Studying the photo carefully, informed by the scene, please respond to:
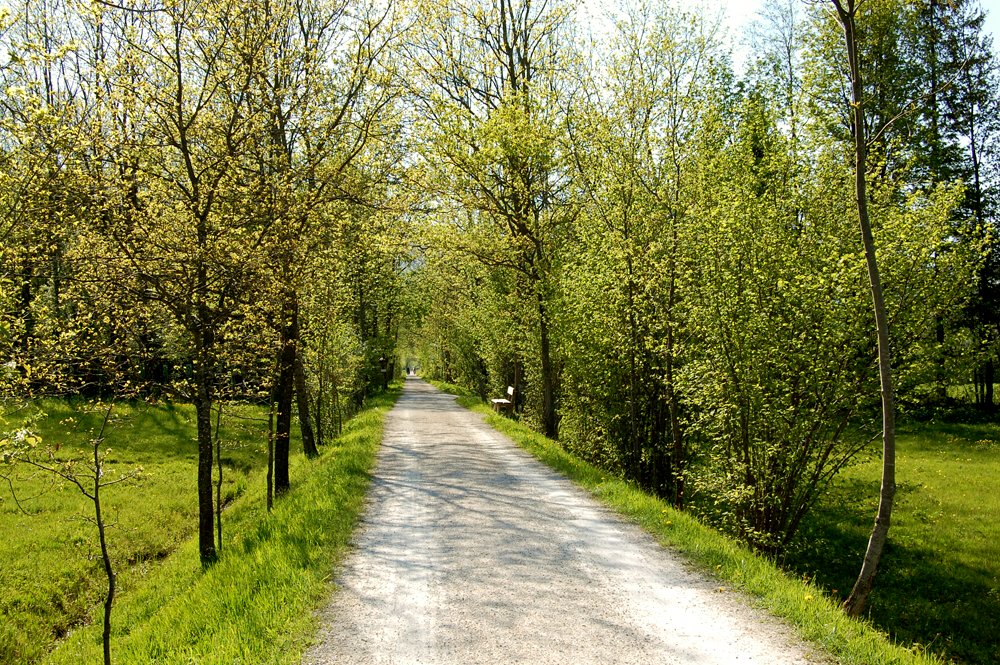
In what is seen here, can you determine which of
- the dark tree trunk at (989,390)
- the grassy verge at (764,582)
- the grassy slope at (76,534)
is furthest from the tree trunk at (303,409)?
the dark tree trunk at (989,390)

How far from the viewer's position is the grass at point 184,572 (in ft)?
18.0

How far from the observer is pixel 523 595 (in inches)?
234

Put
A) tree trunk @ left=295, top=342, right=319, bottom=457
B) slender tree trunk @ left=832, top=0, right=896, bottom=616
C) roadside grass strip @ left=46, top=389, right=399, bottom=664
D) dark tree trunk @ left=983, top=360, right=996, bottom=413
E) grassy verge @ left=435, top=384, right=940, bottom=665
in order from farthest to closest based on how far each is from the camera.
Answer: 1. dark tree trunk @ left=983, top=360, right=996, bottom=413
2. tree trunk @ left=295, top=342, right=319, bottom=457
3. slender tree trunk @ left=832, top=0, right=896, bottom=616
4. roadside grass strip @ left=46, top=389, right=399, bottom=664
5. grassy verge @ left=435, top=384, right=940, bottom=665

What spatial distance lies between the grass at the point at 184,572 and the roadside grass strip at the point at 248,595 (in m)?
0.02

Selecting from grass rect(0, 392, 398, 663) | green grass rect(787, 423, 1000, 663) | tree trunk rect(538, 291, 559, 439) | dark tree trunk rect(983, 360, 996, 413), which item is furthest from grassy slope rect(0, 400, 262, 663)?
dark tree trunk rect(983, 360, 996, 413)

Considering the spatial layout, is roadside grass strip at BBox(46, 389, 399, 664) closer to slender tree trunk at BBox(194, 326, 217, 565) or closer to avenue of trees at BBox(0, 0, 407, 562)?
slender tree trunk at BBox(194, 326, 217, 565)

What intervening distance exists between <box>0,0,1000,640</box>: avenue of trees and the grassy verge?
176cm

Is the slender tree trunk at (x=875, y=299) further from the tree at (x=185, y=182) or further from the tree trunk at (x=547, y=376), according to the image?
the tree trunk at (x=547, y=376)

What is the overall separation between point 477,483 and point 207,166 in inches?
262

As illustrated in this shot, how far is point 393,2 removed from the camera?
545 inches

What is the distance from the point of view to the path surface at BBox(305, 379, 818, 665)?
486cm

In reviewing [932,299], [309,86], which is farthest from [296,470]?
[932,299]

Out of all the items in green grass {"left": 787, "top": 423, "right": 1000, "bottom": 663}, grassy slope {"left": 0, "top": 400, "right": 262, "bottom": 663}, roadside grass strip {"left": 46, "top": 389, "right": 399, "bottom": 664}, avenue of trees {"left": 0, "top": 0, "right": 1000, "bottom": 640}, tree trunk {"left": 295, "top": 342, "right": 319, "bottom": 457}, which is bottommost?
green grass {"left": 787, "top": 423, "right": 1000, "bottom": 663}

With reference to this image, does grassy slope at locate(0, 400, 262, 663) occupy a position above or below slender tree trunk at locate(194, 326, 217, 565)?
below
